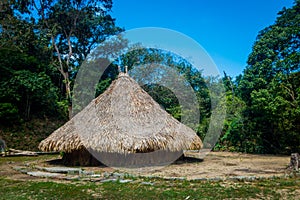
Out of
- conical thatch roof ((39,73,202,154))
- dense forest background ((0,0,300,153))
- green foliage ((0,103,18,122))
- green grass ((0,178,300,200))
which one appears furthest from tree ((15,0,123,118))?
green grass ((0,178,300,200))

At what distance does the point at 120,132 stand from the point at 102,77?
13.5 meters

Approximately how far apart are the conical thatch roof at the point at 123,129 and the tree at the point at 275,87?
4.75m

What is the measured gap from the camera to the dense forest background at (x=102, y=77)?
13055 millimetres

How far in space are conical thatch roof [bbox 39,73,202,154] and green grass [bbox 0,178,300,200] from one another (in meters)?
2.13

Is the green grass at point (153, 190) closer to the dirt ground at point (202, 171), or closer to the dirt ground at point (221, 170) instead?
the dirt ground at point (202, 171)

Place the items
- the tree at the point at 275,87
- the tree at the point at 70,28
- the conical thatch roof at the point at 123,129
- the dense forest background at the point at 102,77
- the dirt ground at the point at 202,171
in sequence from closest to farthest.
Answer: the dirt ground at the point at 202,171 < the conical thatch roof at the point at 123,129 < the tree at the point at 275,87 < the dense forest background at the point at 102,77 < the tree at the point at 70,28

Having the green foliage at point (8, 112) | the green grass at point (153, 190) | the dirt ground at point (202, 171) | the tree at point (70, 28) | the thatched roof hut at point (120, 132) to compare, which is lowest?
the green grass at point (153, 190)

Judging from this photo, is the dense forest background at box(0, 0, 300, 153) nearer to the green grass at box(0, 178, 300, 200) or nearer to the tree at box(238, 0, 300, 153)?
the tree at box(238, 0, 300, 153)

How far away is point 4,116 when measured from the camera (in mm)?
16141


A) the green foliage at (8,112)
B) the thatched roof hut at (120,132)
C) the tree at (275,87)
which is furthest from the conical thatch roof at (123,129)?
the green foliage at (8,112)

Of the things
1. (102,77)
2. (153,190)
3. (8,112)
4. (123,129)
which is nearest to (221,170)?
(123,129)

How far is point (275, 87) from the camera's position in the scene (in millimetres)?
12766

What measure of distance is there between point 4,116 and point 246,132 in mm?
13416

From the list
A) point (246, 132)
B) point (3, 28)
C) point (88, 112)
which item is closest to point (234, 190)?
point (88, 112)
